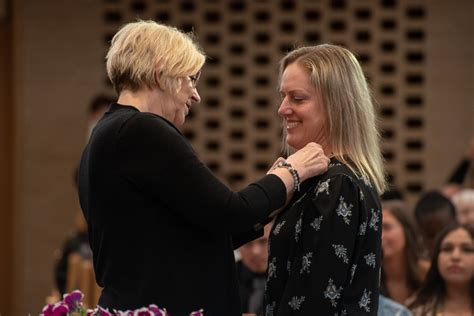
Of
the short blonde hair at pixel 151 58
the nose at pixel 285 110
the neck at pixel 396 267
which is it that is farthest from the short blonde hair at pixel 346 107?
the neck at pixel 396 267

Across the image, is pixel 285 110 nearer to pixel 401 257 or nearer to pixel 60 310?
pixel 60 310

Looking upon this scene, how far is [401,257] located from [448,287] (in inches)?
23.2

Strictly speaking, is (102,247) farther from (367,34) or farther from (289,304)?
(367,34)

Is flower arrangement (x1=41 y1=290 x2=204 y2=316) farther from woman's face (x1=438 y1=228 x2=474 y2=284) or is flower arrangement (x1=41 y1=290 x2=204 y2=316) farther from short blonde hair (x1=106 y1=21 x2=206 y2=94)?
woman's face (x1=438 y1=228 x2=474 y2=284)

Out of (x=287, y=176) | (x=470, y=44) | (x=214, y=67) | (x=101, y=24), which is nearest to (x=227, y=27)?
(x=214, y=67)

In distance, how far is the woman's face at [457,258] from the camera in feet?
17.9

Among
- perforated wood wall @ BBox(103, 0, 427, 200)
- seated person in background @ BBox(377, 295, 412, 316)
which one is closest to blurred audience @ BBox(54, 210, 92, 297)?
perforated wood wall @ BBox(103, 0, 427, 200)

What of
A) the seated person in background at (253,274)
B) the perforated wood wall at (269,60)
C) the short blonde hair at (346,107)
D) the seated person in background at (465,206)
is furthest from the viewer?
the perforated wood wall at (269,60)

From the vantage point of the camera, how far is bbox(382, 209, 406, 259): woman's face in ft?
19.8

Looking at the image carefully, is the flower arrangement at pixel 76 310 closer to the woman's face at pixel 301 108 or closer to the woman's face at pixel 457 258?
the woman's face at pixel 301 108

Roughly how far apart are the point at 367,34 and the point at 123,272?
296 inches

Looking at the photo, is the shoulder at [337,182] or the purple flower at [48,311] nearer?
the purple flower at [48,311]

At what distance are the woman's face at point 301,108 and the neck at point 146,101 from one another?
376 mm

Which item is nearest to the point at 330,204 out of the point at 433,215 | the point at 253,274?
the point at 253,274
